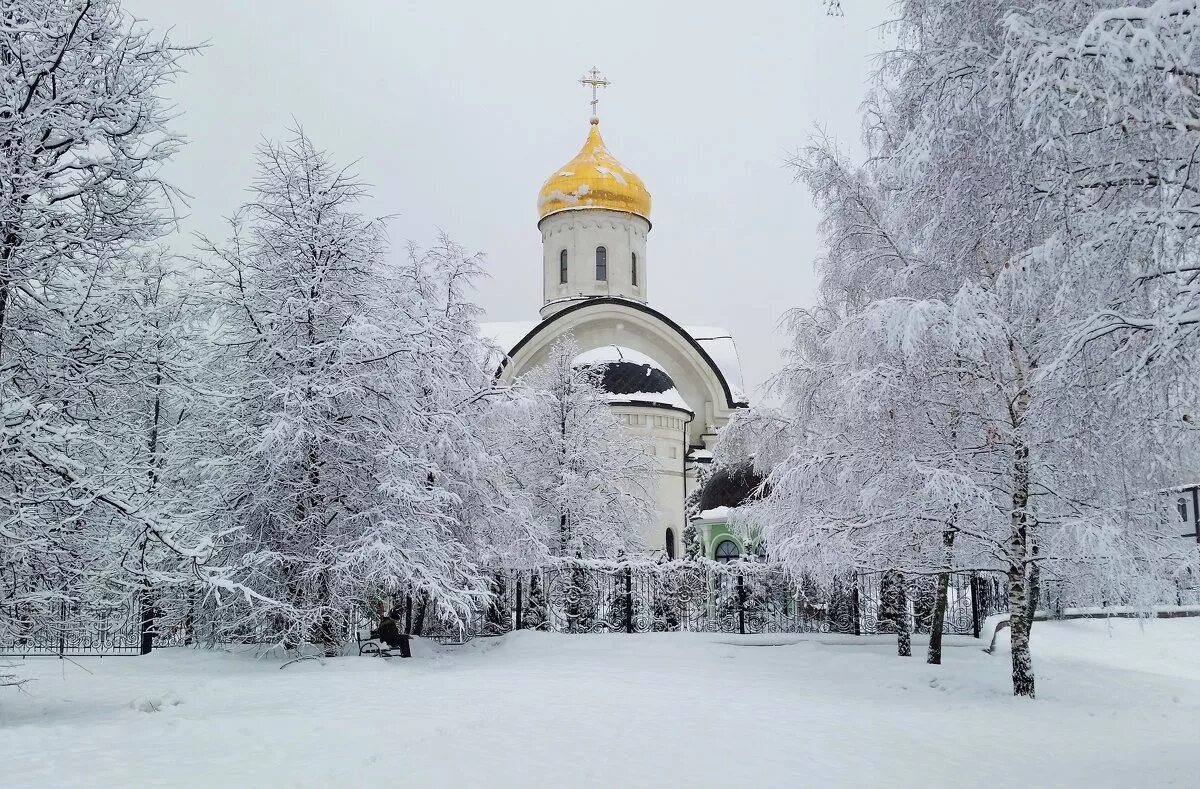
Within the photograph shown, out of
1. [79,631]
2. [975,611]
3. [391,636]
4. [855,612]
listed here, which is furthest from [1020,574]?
[79,631]

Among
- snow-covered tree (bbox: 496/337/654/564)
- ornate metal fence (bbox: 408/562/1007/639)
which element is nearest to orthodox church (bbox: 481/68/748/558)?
snow-covered tree (bbox: 496/337/654/564)

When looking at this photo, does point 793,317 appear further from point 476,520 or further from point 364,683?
point 364,683

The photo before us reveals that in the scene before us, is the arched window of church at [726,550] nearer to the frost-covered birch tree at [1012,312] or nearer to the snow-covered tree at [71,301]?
the frost-covered birch tree at [1012,312]

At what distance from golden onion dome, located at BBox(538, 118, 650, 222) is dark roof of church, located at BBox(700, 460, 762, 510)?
13.6 metres

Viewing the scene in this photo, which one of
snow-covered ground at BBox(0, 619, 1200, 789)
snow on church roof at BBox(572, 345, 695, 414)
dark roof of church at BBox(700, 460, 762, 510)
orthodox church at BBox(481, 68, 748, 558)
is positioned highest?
orthodox church at BBox(481, 68, 748, 558)

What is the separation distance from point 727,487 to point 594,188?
48.0 feet

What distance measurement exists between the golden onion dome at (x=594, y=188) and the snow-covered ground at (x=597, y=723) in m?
23.3

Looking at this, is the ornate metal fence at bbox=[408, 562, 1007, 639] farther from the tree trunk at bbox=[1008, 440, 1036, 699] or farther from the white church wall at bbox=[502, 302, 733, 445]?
the white church wall at bbox=[502, 302, 733, 445]

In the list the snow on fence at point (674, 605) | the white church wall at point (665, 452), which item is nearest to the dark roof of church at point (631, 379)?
the white church wall at point (665, 452)

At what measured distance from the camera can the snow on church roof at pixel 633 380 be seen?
28.5 meters

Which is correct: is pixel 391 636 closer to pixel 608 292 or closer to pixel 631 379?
pixel 631 379

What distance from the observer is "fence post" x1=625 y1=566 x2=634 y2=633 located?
17.7m

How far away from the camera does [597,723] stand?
26.0 feet

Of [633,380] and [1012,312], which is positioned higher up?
[633,380]
